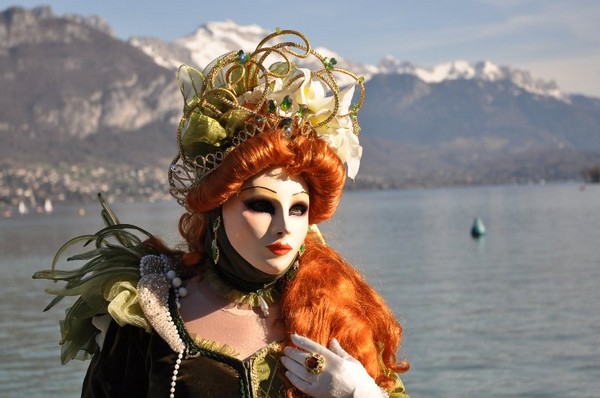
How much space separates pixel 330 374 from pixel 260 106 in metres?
0.73

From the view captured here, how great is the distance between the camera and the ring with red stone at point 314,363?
2736 millimetres

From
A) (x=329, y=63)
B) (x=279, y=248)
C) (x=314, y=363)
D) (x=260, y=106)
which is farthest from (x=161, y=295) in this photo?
(x=329, y=63)

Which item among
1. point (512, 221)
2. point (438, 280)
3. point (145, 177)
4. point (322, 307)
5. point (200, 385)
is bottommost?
point (145, 177)

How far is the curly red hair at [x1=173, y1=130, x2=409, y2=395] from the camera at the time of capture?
278 centimetres

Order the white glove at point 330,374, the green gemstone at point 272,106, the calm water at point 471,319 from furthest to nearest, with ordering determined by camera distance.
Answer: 1. the calm water at point 471,319
2. the green gemstone at point 272,106
3. the white glove at point 330,374

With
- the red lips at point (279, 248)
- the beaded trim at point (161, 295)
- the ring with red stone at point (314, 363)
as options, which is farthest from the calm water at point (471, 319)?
the ring with red stone at point (314, 363)

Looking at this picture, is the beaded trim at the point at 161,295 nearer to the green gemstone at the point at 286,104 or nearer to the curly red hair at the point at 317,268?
the curly red hair at the point at 317,268

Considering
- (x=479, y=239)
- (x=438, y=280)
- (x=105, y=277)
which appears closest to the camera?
(x=105, y=277)

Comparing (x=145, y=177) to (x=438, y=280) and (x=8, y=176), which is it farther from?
(x=438, y=280)

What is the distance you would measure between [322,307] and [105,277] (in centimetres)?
60

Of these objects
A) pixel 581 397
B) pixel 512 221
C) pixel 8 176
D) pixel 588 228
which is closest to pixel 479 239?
pixel 588 228

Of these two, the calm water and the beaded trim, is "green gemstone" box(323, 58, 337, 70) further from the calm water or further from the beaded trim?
the beaded trim

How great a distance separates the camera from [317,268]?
2986 millimetres

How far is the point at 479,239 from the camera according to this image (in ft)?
142
